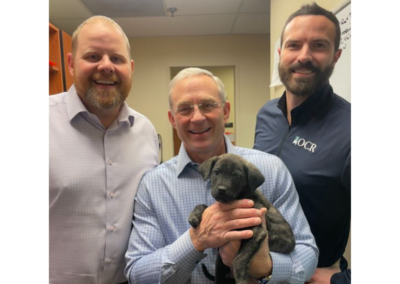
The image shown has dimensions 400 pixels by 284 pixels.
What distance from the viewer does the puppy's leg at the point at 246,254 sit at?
29.9 inches

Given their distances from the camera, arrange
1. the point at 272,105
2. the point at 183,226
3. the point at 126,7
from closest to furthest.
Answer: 1. the point at 183,226
2. the point at 126,7
3. the point at 272,105

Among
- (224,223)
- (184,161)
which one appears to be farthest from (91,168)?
(224,223)

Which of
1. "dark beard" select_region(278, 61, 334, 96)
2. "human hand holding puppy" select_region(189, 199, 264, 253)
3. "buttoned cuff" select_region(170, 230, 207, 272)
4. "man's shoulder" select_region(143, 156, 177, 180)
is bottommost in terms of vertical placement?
"buttoned cuff" select_region(170, 230, 207, 272)

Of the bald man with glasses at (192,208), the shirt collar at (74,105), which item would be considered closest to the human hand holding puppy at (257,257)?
the bald man with glasses at (192,208)

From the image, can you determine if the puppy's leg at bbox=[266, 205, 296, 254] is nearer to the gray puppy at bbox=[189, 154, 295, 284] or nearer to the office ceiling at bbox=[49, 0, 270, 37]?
the gray puppy at bbox=[189, 154, 295, 284]

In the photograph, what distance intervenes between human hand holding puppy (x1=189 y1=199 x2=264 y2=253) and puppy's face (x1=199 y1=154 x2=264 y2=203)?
0.13 feet

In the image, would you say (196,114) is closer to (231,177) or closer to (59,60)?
(231,177)

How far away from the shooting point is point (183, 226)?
0.96 metres

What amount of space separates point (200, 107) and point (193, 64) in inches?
33.9

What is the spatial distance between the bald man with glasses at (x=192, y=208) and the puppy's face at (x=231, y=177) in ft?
0.18

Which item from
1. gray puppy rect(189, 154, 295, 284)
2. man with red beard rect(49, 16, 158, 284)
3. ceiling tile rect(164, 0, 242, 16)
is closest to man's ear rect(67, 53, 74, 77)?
man with red beard rect(49, 16, 158, 284)

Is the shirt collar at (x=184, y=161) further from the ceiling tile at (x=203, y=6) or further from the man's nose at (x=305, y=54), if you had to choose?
the ceiling tile at (x=203, y=6)

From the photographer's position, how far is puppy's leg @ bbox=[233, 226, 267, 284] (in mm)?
758
